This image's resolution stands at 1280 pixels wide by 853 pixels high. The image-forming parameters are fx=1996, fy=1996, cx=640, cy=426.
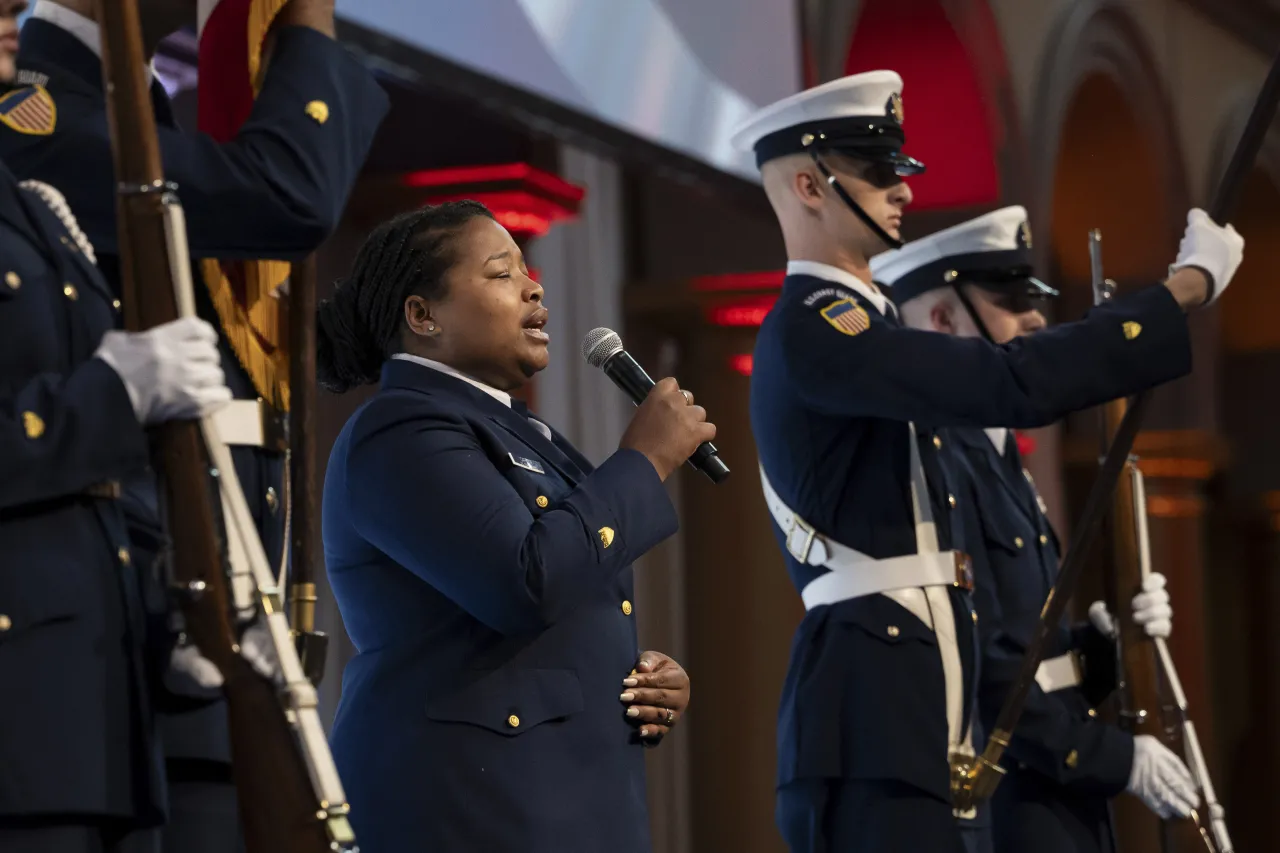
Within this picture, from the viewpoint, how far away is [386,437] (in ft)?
7.59

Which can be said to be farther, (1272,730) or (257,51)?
(1272,730)

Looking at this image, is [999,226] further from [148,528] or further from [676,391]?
[148,528]

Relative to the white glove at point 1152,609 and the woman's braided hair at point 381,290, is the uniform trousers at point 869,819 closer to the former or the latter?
the white glove at point 1152,609

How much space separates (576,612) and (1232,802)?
29.7 ft

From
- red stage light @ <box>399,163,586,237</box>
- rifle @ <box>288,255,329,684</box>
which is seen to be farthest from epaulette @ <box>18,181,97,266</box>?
red stage light @ <box>399,163,586,237</box>

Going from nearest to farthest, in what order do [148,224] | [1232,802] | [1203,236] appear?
[148,224], [1203,236], [1232,802]

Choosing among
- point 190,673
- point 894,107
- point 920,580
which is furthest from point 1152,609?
point 190,673

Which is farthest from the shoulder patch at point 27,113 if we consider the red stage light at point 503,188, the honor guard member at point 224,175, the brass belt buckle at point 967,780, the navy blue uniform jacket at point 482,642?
the red stage light at point 503,188

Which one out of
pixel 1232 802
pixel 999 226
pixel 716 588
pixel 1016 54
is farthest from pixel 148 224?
pixel 1232 802

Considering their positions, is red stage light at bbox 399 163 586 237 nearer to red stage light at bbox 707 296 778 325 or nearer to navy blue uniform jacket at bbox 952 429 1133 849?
red stage light at bbox 707 296 778 325

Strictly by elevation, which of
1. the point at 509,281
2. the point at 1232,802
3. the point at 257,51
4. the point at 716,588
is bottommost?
the point at 1232,802

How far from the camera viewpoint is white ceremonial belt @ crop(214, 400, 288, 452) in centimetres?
216

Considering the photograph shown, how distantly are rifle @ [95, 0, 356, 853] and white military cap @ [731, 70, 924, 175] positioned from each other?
175 centimetres

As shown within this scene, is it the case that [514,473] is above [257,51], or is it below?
below
